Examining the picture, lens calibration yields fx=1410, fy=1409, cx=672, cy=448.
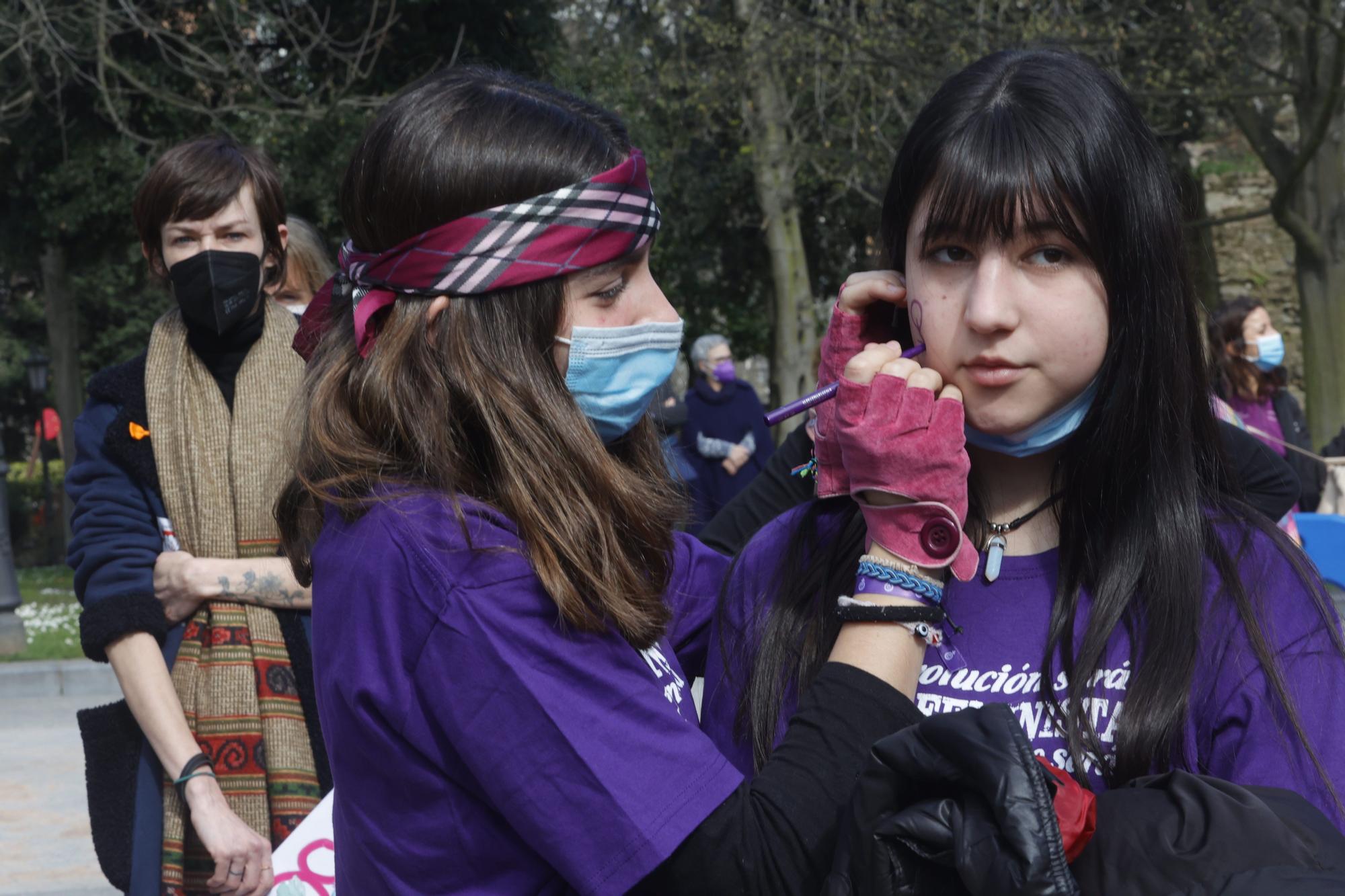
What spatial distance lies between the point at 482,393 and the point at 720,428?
29.0ft

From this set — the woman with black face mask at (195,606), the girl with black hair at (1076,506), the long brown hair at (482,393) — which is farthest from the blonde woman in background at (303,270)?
the girl with black hair at (1076,506)

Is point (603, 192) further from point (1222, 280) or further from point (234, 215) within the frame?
point (1222, 280)

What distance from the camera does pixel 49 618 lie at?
11.7m

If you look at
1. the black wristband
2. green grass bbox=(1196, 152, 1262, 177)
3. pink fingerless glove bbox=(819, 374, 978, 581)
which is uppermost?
pink fingerless glove bbox=(819, 374, 978, 581)

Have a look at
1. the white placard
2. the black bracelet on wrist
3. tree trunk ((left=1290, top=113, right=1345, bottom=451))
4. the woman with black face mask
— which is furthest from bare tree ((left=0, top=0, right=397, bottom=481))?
the white placard

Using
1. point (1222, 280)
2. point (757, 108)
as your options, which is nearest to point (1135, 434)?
point (757, 108)

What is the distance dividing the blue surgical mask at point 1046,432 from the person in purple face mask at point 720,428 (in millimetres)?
7979

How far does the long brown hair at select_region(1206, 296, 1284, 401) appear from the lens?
277 inches

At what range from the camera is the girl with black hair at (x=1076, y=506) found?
1.47m

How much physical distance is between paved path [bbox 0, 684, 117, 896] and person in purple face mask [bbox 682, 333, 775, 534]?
13.8 ft

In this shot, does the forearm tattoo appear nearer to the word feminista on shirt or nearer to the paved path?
the word feminista on shirt

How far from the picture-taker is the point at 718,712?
1.76 m

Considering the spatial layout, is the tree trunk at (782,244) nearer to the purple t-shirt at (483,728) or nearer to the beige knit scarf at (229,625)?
the beige knit scarf at (229,625)

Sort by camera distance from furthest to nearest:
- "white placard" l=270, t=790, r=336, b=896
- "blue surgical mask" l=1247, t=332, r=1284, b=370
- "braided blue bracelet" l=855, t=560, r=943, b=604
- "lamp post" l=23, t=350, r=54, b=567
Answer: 1. "lamp post" l=23, t=350, r=54, b=567
2. "blue surgical mask" l=1247, t=332, r=1284, b=370
3. "white placard" l=270, t=790, r=336, b=896
4. "braided blue bracelet" l=855, t=560, r=943, b=604
